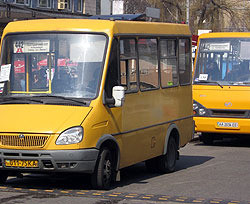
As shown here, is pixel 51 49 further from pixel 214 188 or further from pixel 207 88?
pixel 207 88

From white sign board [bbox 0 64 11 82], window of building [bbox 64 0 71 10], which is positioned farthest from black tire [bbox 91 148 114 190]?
window of building [bbox 64 0 71 10]

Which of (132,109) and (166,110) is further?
(166,110)

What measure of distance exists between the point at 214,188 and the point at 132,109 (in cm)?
169

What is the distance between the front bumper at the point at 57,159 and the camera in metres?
9.89

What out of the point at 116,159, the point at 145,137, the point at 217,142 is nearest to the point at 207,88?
the point at 217,142

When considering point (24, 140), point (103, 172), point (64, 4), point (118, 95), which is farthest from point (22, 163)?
point (64, 4)

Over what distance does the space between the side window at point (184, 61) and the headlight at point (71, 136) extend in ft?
14.6

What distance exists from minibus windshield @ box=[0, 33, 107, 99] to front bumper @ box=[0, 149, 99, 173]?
0.93m

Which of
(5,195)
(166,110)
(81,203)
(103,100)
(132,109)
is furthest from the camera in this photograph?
(166,110)

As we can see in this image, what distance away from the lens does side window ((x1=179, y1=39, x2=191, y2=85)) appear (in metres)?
14.1

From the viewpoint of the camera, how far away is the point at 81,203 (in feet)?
30.4

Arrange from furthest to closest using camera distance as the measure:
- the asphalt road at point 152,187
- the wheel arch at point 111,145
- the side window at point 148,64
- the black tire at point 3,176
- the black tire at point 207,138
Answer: the black tire at point 207,138 → the side window at point 148,64 → the black tire at point 3,176 → the wheel arch at point 111,145 → the asphalt road at point 152,187

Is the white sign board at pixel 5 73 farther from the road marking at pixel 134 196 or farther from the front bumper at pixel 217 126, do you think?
the front bumper at pixel 217 126

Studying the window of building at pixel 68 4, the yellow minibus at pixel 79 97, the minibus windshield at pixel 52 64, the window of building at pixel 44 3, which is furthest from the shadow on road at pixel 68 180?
the window of building at pixel 68 4
